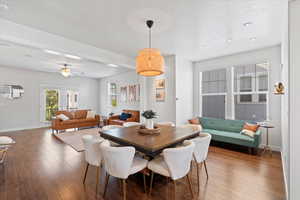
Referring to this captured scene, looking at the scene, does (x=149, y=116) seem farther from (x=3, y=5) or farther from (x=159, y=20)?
(x=3, y=5)

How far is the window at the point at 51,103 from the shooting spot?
7.20m

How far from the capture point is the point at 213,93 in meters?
5.03

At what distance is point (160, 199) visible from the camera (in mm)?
1935

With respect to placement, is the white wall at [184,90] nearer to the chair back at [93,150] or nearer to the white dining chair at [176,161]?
the white dining chair at [176,161]

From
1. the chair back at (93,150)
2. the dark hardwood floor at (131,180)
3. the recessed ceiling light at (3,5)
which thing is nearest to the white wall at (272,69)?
the dark hardwood floor at (131,180)

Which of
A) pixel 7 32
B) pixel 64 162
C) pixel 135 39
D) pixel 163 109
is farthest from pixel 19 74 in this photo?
pixel 163 109

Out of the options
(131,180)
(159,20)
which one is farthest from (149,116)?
(159,20)

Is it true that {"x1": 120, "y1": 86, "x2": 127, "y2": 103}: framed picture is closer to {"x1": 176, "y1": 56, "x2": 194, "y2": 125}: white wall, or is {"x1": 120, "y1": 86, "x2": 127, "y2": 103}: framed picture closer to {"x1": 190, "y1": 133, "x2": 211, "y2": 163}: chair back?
{"x1": 176, "y1": 56, "x2": 194, "y2": 125}: white wall

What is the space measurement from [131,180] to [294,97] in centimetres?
257

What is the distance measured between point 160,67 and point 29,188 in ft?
9.32

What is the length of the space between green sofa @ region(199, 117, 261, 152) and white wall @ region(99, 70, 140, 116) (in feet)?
11.1

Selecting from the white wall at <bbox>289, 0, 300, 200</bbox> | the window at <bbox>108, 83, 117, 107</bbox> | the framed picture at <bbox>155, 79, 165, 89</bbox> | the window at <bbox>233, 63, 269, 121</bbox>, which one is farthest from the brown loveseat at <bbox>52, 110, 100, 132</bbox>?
the white wall at <bbox>289, 0, 300, 200</bbox>

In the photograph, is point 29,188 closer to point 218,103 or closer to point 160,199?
point 160,199

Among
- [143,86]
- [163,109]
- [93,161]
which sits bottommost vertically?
[93,161]
